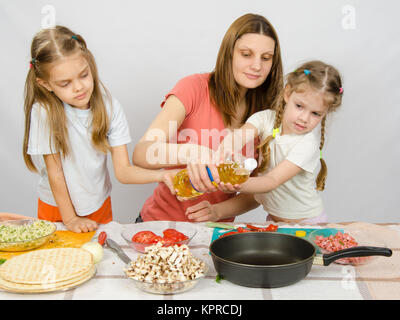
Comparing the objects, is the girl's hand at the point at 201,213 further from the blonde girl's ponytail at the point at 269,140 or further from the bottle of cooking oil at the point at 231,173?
the blonde girl's ponytail at the point at 269,140

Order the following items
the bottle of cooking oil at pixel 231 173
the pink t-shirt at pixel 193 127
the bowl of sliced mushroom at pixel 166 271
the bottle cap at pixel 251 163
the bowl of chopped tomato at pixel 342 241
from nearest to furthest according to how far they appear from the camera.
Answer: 1. the bowl of sliced mushroom at pixel 166 271
2. the bowl of chopped tomato at pixel 342 241
3. the bottle cap at pixel 251 163
4. the bottle of cooking oil at pixel 231 173
5. the pink t-shirt at pixel 193 127

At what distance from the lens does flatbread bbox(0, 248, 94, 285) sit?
3.37ft

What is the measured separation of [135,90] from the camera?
8.59 feet

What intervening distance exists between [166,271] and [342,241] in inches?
19.2

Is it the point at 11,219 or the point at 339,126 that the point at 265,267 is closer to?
the point at 11,219

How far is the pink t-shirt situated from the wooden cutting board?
538 mm

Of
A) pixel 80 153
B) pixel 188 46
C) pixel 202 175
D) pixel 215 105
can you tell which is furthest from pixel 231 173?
pixel 188 46

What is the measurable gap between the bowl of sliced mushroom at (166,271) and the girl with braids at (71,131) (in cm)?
45

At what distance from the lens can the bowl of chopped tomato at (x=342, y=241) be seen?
1.15 meters

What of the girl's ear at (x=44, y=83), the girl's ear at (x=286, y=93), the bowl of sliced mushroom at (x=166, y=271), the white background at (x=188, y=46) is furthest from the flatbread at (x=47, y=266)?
the white background at (x=188, y=46)

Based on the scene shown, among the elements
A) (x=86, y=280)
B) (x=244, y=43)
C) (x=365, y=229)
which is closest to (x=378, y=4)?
(x=244, y=43)

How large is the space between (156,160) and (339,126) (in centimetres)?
138

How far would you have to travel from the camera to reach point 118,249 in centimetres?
124

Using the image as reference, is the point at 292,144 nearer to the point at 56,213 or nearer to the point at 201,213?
the point at 201,213
